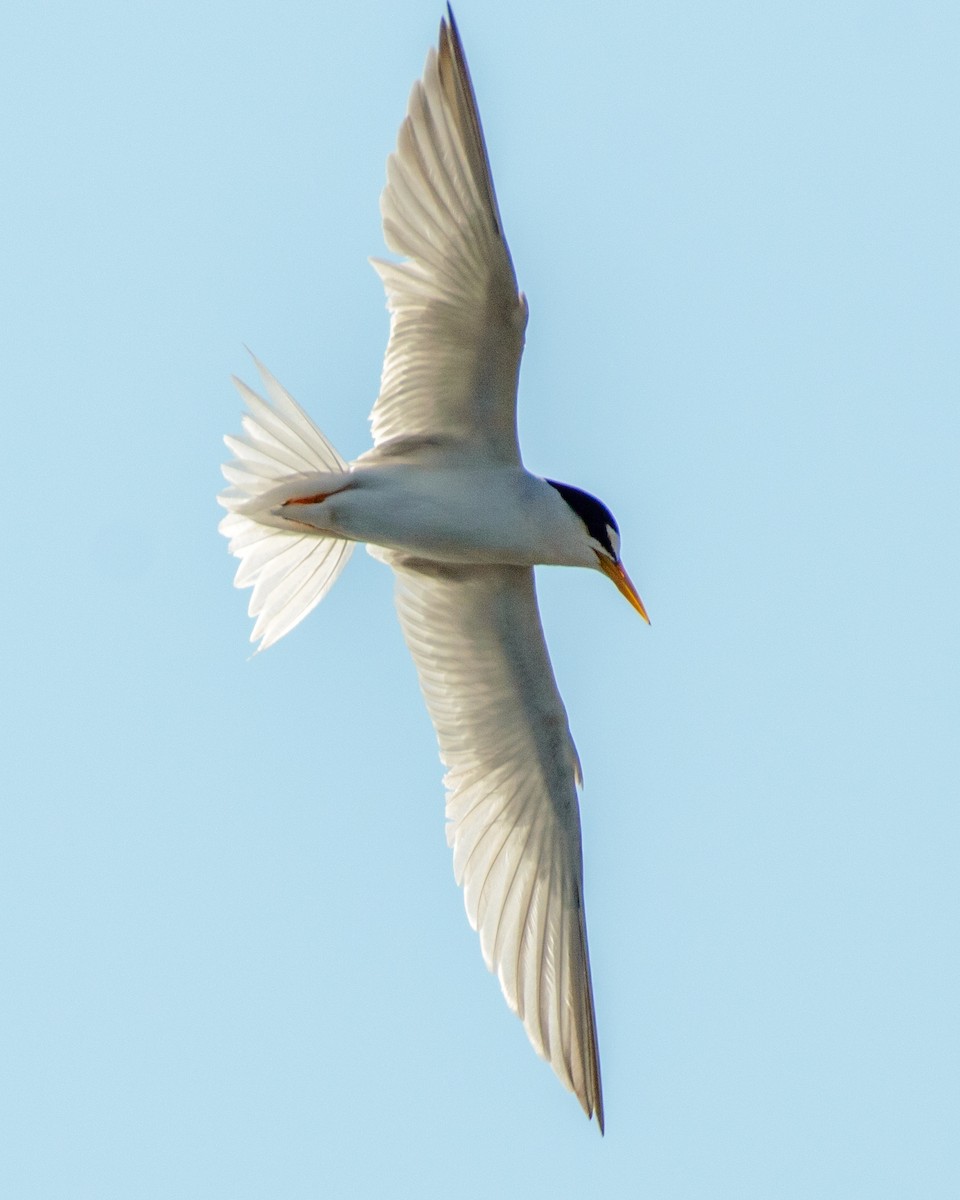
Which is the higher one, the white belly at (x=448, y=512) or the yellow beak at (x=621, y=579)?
the white belly at (x=448, y=512)

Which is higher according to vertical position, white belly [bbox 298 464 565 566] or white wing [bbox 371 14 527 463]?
white wing [bbox 371 14 527 463]

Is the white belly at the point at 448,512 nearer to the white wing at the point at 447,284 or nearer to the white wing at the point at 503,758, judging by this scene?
the white wing at the point at 447,284

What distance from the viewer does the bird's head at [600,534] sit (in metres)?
8.33

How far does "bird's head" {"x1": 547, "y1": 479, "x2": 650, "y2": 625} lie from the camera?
8.33 metres

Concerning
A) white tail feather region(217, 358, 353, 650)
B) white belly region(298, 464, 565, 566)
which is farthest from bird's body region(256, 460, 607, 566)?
white tail feather region(217, 358, 353, 650)

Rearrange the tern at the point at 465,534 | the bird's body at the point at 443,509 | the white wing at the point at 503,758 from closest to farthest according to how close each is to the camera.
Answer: the tern at the point at 465,534
the bird's body at the point at 443,509
the white wing at the point at 503,758

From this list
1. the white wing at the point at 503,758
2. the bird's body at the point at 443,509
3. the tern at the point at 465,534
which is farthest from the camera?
the white wing at the point at 503,758

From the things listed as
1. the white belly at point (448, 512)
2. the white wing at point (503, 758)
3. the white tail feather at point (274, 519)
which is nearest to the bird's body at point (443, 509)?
the white belly at point (448, 512)

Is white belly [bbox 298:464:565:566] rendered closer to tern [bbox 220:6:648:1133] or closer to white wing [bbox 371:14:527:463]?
tern [bbox 220:6:648:1133]

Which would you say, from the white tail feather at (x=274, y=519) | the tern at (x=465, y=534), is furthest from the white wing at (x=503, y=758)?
the white tail feather at (x=274, y=519)

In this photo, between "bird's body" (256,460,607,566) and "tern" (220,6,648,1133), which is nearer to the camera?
"tern" (220,6,648,1133)

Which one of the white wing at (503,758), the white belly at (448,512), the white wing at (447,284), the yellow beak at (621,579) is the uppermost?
the white wing at (447,284)

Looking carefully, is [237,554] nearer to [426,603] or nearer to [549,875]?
[426,603]

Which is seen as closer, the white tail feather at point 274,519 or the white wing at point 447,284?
the white wing at point 447,284
